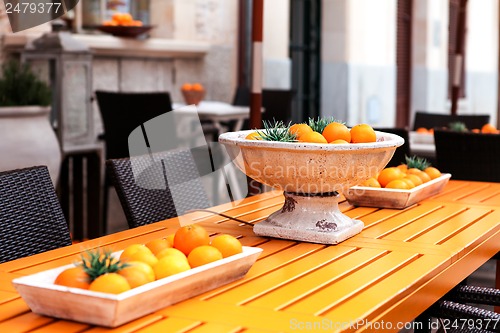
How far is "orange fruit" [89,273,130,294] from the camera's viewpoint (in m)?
1.43

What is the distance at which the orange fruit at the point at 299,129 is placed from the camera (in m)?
2.17

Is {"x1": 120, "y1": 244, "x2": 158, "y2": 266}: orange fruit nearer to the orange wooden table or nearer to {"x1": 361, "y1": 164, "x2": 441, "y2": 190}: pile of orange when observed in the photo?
the orange wooden table

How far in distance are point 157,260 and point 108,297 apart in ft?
0.76

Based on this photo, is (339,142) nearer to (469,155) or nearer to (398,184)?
(398,184)

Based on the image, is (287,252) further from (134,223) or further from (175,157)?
(175,157)

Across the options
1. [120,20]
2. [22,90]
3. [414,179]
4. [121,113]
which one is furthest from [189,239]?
[120,20]

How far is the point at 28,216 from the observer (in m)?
2.25

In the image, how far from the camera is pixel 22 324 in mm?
1455

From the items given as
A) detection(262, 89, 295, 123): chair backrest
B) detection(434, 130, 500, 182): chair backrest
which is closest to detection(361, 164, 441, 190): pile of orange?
detection(434, 130, 500, 182): chair backrest

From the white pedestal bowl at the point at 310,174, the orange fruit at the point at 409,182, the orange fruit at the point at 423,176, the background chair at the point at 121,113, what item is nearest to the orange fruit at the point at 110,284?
the white pedestal bowl at the point at 310,174

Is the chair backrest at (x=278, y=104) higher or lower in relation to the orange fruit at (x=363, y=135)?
lower

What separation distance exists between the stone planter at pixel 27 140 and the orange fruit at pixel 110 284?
305 centimetres

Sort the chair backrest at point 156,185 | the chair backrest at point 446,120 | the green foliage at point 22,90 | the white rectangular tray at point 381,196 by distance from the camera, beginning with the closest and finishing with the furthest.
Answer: the chair backrest at point 156,185, the white rectangular tray at point 381,196, the green foliage at point 22,90, the chair backrest at point 446,120

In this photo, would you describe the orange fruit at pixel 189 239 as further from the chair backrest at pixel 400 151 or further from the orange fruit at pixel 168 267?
the chair backrest at pixel 400 151
